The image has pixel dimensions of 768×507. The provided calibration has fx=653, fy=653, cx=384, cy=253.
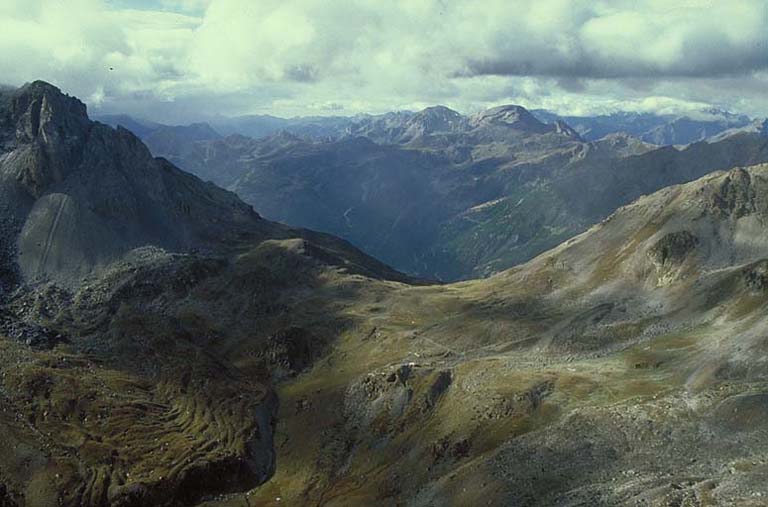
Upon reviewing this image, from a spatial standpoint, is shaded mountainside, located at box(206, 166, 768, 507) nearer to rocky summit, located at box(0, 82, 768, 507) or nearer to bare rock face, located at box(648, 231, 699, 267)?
rocky summit, located at box(0, 82, 768, 507)

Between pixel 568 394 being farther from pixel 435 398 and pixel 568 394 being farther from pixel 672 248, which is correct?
pixel 672 248

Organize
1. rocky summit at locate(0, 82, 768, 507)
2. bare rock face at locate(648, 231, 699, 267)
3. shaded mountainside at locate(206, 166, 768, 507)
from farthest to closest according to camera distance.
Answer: bare rock face at locate(648, 231, 699, 267) < rocky summit at locate(0, 82, 768, 507) < shaded mountainside at locate(206, 166, 768, 507)

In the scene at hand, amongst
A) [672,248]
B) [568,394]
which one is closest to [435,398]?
[568,394]

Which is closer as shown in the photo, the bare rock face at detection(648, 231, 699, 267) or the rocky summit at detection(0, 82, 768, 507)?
the rocky summit at detection(0, 82, 768, 507)

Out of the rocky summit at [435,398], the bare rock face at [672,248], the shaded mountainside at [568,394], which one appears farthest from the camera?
the bare rock face at [672,248]

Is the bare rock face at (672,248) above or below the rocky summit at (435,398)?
above

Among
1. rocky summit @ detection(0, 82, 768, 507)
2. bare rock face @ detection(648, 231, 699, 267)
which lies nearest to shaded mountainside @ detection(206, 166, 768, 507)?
rocky summit @ detection(0, 82, 768, 507)

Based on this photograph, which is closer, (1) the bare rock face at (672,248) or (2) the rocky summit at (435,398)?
(2) the rocky summit at (435,398)

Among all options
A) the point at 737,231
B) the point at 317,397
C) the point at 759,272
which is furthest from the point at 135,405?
the point at 737,231

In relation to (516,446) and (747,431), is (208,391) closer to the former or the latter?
(516,446)

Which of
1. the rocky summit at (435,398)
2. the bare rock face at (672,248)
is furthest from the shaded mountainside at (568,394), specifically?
the bare rock face at (672,248)

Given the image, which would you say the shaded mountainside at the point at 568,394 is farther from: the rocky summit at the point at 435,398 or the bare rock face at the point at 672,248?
the bare rock face at the point at 672,248
